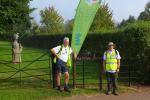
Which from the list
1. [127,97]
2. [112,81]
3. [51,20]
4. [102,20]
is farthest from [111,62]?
[51,20]

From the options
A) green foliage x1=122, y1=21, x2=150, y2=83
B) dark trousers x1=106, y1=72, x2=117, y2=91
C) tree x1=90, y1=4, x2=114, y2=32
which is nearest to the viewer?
dark trousers x1=106, y1=72, x2=117, y2=91

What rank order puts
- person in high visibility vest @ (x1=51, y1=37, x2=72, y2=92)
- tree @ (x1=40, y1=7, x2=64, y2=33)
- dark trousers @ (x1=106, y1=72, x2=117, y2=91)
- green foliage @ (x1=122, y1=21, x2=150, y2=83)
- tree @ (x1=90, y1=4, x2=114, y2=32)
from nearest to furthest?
1. person in high visibility vest @ (x1=51, y1=37, x2=72, y2=92)
2. dark trousers @ (x1=106, y1=72, x2=117, y2=91)
3. green foliage @ (x1=122, y1=21, x2=150, y2=83)
4. tree @ (x1=90, y1=4, x2=114, y2=32)
5. tree @ (x1=40, y1=7, x2=64, y2=33)

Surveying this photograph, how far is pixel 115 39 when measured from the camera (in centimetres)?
2556

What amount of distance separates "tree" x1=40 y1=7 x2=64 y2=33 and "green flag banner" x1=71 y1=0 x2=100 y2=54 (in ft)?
191

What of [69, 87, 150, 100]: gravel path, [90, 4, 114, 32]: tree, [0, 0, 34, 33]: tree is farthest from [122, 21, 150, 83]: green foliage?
[90, 4, 114, 32]: tree

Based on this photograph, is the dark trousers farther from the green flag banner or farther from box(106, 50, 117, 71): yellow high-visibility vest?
the green flag banner

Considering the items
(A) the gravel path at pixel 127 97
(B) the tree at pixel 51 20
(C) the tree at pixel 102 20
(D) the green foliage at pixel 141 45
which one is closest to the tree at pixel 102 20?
(C) the tree at pixel 102 20

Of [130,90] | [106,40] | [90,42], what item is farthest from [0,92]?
[90,42]

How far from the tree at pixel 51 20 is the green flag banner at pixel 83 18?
58.3 metres

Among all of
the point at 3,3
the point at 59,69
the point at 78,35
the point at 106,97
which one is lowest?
the point at 106,97

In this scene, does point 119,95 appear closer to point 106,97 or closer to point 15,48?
point 106,97

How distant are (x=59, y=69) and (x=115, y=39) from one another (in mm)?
10631

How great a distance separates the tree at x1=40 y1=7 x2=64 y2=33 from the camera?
247 ft

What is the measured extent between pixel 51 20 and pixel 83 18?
2403 inches
